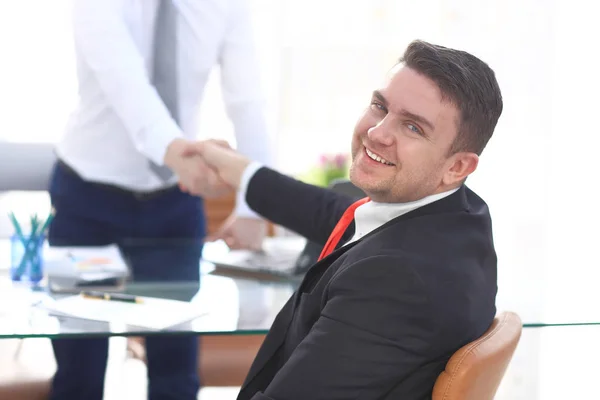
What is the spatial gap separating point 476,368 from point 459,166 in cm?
34

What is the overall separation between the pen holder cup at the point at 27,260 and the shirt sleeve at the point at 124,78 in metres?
0.41

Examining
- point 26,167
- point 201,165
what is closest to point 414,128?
point 201,165

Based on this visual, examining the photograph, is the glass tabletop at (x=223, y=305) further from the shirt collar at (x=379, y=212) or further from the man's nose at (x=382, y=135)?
the man's nose at (x=382, y=135)

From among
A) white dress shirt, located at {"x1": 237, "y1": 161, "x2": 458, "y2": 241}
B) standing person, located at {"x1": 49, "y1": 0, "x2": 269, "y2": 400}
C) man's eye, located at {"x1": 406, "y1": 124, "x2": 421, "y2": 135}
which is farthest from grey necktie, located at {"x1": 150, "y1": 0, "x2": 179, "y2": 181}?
man's eye, located at {"x1": 406, "y1": 124, "x2": 421, "y2": 135}

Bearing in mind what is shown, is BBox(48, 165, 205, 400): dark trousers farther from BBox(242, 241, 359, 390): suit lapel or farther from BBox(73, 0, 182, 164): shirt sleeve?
BBox(242, 241, 359, 390): suit lapel

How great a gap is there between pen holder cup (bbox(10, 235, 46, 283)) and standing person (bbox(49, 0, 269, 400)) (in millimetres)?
252

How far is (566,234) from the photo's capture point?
112 inches

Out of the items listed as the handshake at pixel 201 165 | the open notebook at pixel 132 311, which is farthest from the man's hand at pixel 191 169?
the open notebook at pixel 132 311

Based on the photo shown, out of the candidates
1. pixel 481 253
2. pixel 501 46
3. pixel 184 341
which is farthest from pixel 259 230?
pixel 501 46

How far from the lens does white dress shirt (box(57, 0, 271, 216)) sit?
2.05 m

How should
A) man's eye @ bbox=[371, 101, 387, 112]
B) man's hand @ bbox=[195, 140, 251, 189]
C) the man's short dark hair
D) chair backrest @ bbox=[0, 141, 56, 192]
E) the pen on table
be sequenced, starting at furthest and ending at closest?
chair backrest @ bbox=[0, 141, 56, 192] → man's hand @ bbox=[195, 140, 251, 189] → the pen on table → man's eye @ bbox=[371, 101, 387, 112] → the man's short dark hair

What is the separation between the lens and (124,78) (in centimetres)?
204

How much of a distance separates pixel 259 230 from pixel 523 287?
2.52ft

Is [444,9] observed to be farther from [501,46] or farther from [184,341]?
[184,341]
